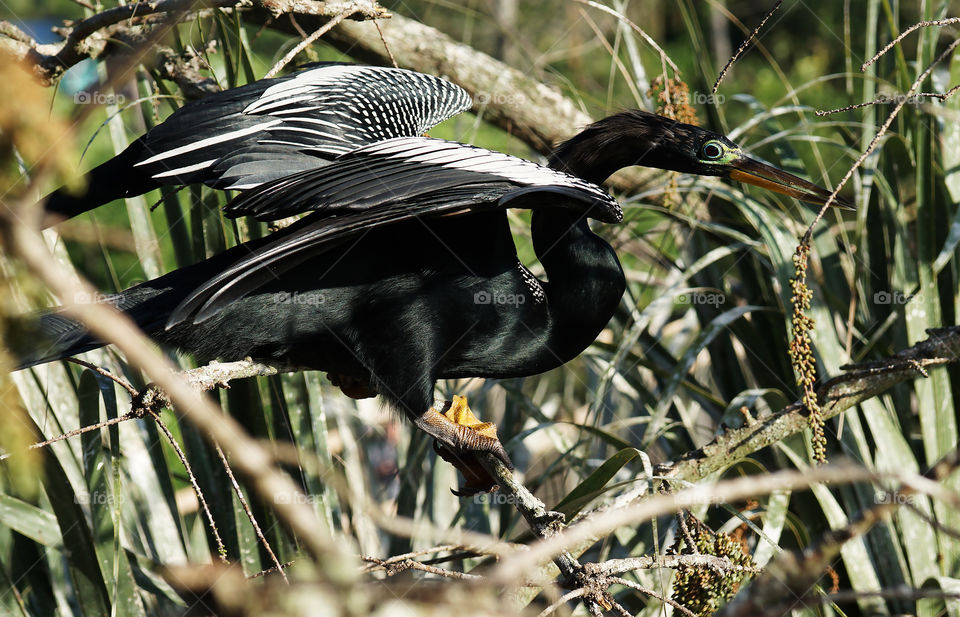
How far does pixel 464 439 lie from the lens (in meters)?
2.15

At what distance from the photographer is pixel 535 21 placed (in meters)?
9.44

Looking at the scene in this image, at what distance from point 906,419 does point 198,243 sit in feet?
6.84

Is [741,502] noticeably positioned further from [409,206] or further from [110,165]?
[110,165]

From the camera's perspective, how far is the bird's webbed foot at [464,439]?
2.13 metres

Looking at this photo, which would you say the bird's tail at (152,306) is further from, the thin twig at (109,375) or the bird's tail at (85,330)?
the thin twig at (109,375)

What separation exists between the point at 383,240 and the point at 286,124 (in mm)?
392

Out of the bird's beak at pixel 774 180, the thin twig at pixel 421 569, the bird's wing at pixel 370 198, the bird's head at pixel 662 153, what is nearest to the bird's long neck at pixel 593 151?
the bird's head at pixel 662 153

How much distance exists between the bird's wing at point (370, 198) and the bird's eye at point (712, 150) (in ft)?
1.85

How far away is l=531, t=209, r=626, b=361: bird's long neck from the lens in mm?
2225

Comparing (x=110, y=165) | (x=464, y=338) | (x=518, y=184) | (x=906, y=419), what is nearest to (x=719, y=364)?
(x=906, y=419)

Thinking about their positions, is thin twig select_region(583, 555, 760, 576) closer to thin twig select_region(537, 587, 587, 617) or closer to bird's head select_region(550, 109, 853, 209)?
thin twig select_region(537, 587, 587, 617)

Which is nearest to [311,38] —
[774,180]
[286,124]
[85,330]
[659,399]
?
[286,124]

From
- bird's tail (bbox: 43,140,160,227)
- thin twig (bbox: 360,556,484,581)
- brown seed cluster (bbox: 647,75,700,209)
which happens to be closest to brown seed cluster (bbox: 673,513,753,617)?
thin twig (bbox: 360,556,484,581)

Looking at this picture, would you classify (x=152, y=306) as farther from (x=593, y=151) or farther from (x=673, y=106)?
(x=673, y=106)
